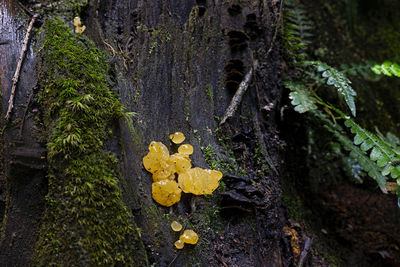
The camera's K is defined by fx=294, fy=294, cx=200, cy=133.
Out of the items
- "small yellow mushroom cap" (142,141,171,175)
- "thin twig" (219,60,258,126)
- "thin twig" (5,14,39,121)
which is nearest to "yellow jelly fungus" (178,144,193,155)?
"small yellow mushroom cap" (142,141,171,175)

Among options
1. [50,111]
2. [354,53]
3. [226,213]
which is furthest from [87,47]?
[354,53]

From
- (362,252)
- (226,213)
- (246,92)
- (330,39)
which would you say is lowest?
(362,252)

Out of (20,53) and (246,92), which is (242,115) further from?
(20,53)

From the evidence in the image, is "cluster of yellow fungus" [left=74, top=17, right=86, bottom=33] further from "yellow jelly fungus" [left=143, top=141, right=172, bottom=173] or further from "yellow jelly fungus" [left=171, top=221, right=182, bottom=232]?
"yellow jelly fungus" [left=171, top=221, right=182, bottom=232]

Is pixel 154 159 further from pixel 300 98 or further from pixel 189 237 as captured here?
pixel 300 98

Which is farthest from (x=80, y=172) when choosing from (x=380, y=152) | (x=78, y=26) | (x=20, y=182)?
(x=380, y=152)

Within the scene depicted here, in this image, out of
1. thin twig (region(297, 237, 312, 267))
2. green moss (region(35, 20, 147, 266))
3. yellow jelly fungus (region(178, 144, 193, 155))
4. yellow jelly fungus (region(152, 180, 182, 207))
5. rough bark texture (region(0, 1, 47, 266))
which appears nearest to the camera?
green moss (region(35, 20, 147, 266))
